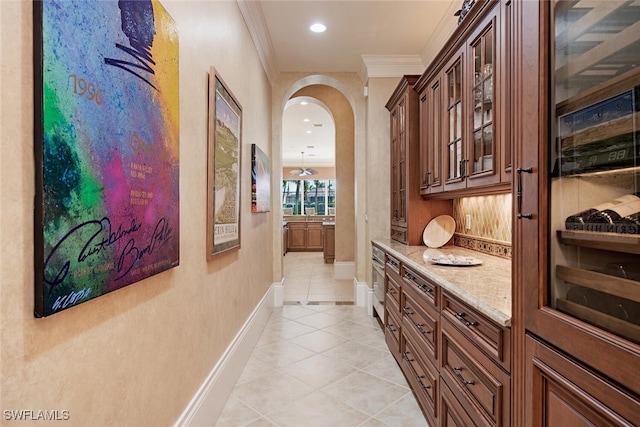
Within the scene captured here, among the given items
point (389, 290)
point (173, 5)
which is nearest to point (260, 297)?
point (389, 290)

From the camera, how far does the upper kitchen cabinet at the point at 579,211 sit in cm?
77

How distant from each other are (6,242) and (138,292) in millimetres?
563

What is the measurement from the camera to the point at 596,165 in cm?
89

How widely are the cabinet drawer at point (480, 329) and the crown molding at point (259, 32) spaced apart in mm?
2596

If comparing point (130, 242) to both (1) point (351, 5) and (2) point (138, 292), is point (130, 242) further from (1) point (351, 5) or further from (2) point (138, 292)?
(1) point (351, 5)

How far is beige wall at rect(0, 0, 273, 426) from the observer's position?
72cm

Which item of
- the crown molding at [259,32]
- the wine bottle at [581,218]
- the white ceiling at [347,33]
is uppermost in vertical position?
the white ceiling at [347,33]

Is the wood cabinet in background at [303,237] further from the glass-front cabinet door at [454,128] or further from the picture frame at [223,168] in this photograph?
the glass-front cabinet door at [454,128]

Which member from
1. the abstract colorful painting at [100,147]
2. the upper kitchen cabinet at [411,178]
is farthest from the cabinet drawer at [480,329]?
the upper kitchen cabinet at [411,178]

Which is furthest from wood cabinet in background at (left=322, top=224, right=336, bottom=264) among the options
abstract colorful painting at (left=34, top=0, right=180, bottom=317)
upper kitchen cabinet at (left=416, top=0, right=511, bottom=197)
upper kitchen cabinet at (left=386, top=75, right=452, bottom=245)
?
abstract colorful painting at (left=34, top=0, right=180, bottom=317)

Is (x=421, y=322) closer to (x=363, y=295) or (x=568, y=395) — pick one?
(x=568, y=395)

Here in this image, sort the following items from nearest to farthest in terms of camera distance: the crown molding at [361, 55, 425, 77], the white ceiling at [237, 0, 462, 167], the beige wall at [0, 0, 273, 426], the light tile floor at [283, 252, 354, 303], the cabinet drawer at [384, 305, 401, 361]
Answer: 1. the beige wall at [0, 0, 273, 426]
2. the cabinet drawer at [384, 305, 401, 361]
3. the white ceiling at [237, 0, 462, 167]
4. the crown molding at [361, 55, 425, 77]
5. the light tile floor at [283, 252, 354, 303]
